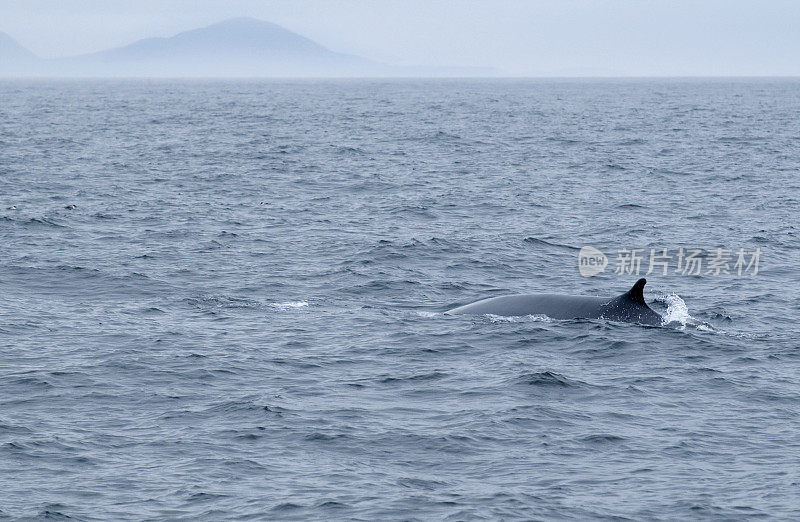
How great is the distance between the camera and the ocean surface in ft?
56.2

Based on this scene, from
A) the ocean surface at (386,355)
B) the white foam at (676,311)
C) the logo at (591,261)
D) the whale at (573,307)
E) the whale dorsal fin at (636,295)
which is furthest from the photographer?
the logo at (591,261)

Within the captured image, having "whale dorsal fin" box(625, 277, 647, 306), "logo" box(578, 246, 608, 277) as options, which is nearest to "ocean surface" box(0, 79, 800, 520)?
"logo" box(578, 246, 608, 277)

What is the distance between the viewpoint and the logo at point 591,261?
34.0 meters

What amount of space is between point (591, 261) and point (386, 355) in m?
12.6

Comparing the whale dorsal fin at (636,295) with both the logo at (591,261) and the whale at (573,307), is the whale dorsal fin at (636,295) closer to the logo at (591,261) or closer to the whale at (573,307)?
the whale at (573,307)

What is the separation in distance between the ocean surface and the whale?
1.54ft

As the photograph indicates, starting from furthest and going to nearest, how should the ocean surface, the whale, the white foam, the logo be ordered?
the logo < the white foam < the whale < the ocean surface

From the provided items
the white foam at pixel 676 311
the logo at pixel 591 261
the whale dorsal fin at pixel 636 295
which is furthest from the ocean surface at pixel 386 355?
the whale dorsal fin at pixel 636 295

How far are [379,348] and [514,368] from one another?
3.04 metres

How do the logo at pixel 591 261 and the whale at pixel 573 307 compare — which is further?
the logo at pixel 591 261

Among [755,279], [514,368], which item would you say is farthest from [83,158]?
[514,368]

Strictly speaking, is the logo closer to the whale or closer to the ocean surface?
the ocean surface

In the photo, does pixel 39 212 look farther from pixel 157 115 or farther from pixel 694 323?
pixel 157 115

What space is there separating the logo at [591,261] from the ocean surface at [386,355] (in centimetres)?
44
